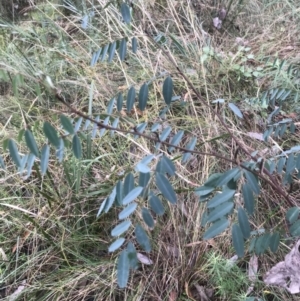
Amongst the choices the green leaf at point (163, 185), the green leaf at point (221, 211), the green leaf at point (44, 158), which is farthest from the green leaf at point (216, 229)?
the green leaf at point (44, 158)

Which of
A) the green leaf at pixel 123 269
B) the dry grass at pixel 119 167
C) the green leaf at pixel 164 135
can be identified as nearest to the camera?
the green leaf at pixel 123 269

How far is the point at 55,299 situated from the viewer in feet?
4.21

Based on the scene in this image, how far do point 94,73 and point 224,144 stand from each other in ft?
2.30

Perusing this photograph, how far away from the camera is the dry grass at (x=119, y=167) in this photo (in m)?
1.31

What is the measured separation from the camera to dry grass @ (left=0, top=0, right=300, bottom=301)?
131 cm

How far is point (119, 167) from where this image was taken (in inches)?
61.2

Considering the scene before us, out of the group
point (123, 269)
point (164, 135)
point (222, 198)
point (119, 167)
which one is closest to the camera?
point (123, 269)

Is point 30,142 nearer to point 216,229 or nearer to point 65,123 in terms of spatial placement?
point 65,123

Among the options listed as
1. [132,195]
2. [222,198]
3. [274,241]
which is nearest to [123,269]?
[132,195]

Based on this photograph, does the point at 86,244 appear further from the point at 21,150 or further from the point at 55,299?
the point at 21,150

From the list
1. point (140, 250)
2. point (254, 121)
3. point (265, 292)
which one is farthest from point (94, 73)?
point (265, 292)

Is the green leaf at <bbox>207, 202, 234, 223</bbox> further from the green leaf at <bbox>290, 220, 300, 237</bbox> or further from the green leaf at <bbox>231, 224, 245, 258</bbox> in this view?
the green leaf at <bbox>290, 220, 300, 237</bbox>

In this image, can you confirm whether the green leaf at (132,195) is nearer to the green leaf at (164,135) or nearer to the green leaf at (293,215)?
the green leaf at (164,135)

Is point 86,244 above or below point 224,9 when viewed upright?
below
